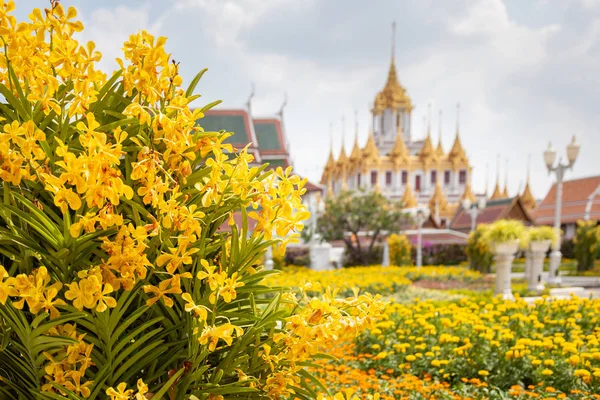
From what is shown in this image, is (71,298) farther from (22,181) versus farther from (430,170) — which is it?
(430,170)

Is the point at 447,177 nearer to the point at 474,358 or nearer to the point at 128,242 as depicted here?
the point at 474,358

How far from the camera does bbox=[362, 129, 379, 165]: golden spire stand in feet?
186

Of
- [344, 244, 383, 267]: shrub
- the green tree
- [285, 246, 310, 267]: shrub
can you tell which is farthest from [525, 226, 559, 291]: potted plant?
[344, 244, 383, 267]: shrub

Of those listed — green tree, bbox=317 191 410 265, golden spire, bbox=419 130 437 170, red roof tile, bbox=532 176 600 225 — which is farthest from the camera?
golden spire, bbox=419 130 437 170

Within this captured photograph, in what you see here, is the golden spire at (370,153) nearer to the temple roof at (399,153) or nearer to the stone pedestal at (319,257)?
the temple roof at (399,153)

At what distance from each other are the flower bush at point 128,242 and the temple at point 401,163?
172ft

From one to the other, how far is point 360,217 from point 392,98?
128ft

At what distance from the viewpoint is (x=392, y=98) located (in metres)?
62.7

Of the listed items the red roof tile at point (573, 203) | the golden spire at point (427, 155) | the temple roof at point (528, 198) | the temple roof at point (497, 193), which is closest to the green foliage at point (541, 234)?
the red roof tile at point (573, 203)

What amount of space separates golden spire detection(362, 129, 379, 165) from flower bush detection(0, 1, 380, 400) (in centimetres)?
5556

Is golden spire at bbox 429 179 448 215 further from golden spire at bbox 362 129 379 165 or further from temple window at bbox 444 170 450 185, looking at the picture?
golden spire at bbox 362 129 379 165

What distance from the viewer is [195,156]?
1.43 m

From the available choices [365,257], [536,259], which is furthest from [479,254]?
[365,257]

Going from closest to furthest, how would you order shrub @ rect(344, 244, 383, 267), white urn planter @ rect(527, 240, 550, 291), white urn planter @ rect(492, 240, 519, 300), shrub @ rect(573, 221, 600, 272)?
1. white urn planter @ rect(492, 240, 519, 300)
2. white urn planter @ rect(527, 240, 550, 291)
3. shrub @ rect(573, 221, 600, 272)
4. shrub @ rect(344, 244, 383, 267)
